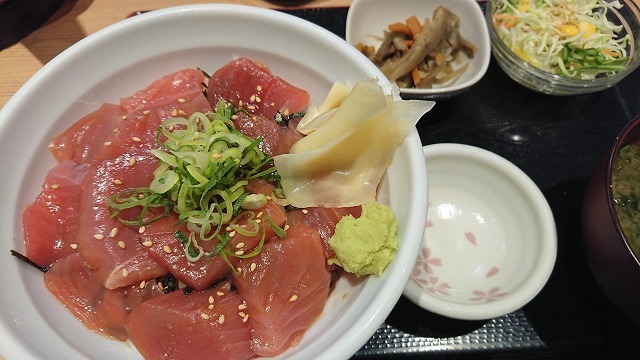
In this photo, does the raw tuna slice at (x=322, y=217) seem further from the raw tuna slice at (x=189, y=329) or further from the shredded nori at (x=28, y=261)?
the shredded nori at (x=28, y=261)

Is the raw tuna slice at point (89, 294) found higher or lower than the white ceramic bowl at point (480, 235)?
higher

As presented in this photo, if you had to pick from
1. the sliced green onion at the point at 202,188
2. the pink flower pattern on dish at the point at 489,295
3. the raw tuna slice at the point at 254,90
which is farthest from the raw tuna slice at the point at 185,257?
the pink flower pattern on dish at the point at 489,295

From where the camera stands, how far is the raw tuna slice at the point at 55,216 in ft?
4.96

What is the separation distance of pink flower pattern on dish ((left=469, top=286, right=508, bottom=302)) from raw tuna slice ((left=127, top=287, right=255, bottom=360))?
99 centimetres

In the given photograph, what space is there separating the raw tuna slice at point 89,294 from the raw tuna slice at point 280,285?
0.33 meters

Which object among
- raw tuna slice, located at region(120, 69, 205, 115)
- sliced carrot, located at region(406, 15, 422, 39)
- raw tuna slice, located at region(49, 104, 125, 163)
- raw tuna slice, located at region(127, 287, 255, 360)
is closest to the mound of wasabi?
raw tuna slice, located at region(127, 287, 255, 360)

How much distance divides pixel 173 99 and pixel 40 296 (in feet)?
2.61

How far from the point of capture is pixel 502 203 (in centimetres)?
216

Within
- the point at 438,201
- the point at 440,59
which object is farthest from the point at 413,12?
the point at 438,201

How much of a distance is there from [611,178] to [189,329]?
158 centimetres

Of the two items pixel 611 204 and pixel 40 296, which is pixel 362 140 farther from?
pixel 40 296

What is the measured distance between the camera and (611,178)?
173cm

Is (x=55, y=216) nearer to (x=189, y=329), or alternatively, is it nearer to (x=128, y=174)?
(x=128, y=174)

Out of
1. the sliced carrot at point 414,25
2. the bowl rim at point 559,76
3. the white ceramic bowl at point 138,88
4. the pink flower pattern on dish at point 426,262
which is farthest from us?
the sliced carrot at point 414,25
